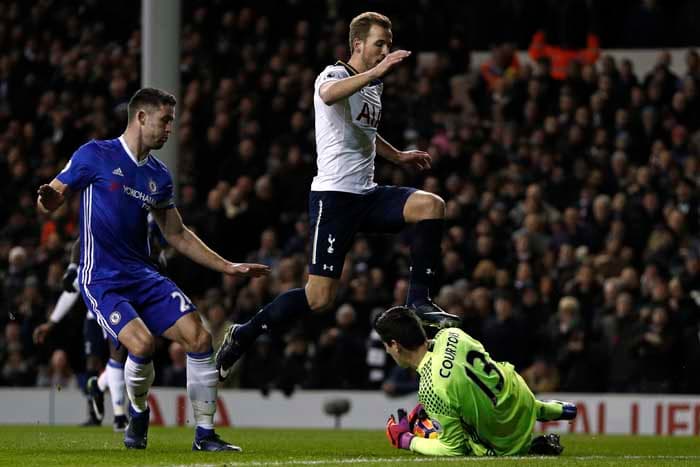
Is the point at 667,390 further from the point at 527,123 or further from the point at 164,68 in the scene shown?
the point at 164,68

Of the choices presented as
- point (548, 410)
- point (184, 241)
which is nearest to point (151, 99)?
point (184, 241)

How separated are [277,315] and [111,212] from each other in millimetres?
1484

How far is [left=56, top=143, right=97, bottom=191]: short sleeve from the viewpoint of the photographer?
29.1 feet

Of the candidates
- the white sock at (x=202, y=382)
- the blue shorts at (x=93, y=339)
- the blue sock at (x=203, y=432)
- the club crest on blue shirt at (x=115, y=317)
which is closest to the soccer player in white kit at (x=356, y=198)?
the white sock at (x=202, y=382)

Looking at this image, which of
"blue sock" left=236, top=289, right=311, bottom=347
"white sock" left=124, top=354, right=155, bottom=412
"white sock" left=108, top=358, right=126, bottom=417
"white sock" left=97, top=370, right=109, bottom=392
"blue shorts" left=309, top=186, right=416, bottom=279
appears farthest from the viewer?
"white sock" left=97, top=370, right=109, bottom=392

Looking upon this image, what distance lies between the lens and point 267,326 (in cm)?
994

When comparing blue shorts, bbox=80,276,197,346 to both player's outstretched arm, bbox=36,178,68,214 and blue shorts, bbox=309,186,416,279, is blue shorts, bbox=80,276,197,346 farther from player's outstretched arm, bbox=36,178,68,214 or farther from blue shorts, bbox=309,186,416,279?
blue shorts, bbox=309,186,416,279

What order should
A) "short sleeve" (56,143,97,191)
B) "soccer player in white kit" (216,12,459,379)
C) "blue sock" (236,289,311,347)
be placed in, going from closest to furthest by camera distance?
"short sleeve" (56,143,97,191) → "soccer player in white kit" (216,12,459,379) → "blue sock" (236,289,311,347)

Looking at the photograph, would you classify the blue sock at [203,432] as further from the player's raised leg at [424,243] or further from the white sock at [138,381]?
the player's raised leg at [424,243]

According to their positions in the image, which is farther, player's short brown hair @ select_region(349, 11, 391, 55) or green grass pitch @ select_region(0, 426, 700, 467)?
player's short brown hair @ select_region(349, 11, 391, 55)

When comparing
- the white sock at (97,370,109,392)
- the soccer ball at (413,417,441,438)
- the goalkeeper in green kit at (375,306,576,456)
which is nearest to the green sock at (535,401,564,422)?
the goalkeeper in green kit at (375,306,576,456)

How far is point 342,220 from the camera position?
9.70m

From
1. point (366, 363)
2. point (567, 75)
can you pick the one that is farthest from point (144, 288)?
point (567, 75)

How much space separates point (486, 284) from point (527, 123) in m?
3.07
